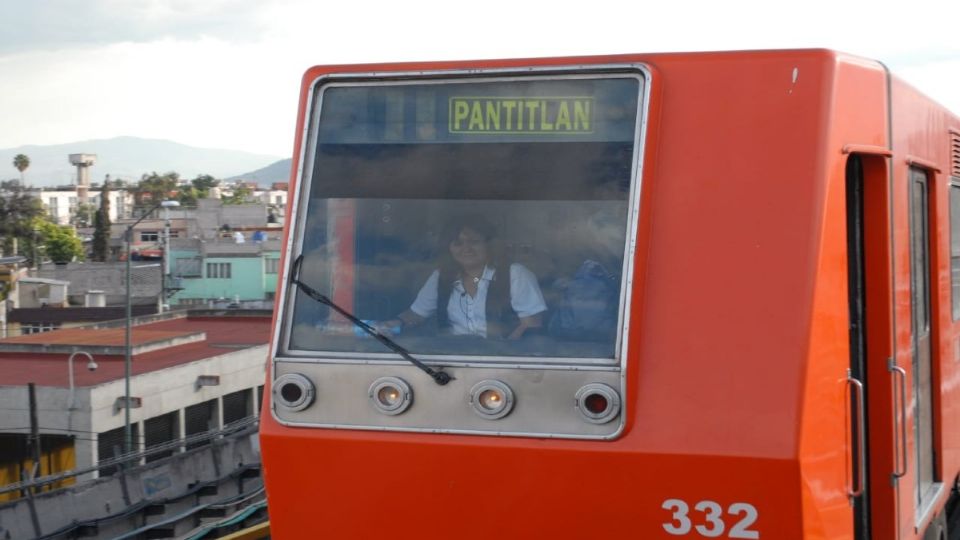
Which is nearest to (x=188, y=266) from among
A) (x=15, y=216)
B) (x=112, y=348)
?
(x=15, y=216)

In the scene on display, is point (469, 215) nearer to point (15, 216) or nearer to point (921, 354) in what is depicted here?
point (921, 354)

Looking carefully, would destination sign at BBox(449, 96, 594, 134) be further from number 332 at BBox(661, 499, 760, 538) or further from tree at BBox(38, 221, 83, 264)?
tree at BBox(38, 221, 83, 264)

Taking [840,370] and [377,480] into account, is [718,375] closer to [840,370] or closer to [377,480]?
[840,370]

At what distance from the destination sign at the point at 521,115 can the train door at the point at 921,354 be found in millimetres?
1863

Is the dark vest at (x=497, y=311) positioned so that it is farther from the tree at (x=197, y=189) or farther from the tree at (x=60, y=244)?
the tree at (x=197, y=189)

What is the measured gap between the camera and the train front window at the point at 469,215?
520 centimetres

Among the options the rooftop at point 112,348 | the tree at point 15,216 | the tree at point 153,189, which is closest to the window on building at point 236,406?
the rooftop at point 112,348

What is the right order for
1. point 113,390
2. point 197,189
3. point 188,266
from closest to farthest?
point 113,390
point 188,266
point 197,189

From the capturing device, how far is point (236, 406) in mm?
46312

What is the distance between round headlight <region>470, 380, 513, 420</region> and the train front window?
136 mm

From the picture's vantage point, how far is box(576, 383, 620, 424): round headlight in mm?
4941

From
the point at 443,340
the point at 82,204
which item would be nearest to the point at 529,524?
the point at 443,340

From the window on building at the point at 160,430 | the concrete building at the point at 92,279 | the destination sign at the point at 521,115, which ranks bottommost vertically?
the window on building at the point at 160,430

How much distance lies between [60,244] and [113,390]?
92801mm
